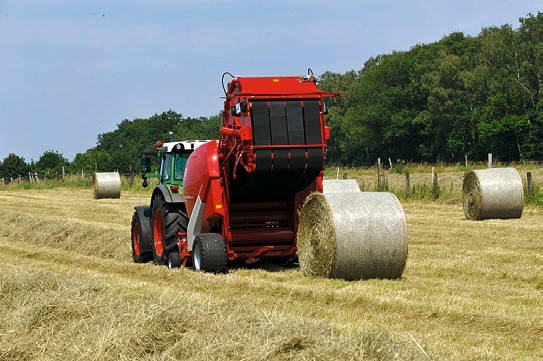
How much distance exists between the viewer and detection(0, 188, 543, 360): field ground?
648cm

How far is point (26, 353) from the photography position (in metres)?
7.18

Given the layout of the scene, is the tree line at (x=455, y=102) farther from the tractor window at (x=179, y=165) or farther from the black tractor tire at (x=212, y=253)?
the black tractor tire at (x=212, y=253)

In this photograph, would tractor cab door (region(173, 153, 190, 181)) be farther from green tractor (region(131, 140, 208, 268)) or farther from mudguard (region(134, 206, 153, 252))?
mudguard (region(134, 206, 153, 252))

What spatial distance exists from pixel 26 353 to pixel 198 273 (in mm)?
5520

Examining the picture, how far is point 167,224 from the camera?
1430 centimetres

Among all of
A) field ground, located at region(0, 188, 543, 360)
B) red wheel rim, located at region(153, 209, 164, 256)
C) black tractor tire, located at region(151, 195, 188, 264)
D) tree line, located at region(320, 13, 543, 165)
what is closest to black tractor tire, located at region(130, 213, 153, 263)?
red wheel rim, located at region(153, 209, 164, 256)

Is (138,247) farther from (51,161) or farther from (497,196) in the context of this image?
(51,161)

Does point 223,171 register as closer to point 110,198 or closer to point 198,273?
point 198,273

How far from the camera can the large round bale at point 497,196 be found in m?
21.8

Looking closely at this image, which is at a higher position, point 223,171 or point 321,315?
point 223,171

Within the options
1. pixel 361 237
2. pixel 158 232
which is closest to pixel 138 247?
pixel 158 232

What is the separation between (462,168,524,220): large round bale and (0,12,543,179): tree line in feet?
144

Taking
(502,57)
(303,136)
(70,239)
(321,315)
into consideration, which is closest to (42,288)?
(321,315)

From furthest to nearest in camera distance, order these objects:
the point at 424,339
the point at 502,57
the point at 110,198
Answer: the point at 502,57
the point at 110,198
the point at 424,339
